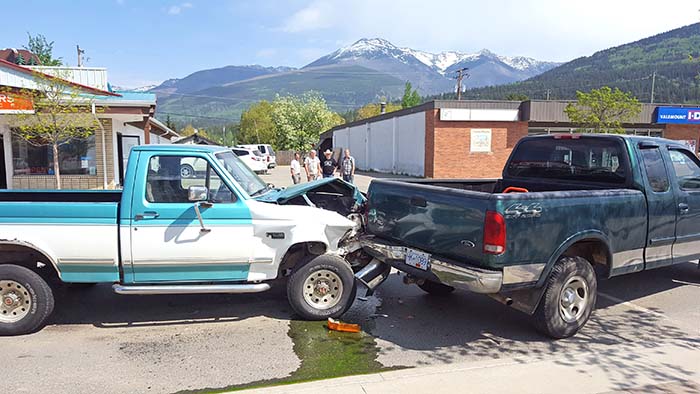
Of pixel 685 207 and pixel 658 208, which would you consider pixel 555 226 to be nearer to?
pixel 658 208

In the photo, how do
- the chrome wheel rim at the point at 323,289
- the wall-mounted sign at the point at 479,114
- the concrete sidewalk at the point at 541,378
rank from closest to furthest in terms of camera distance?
1. the concrete sidewalk at the point at 541,378
2. the chrome wheel rim at the point at 323,289
3. the wall-mounted sign at the point at 479,114

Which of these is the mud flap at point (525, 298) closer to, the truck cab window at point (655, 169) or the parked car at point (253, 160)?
the truck cab window at point (655, 169)

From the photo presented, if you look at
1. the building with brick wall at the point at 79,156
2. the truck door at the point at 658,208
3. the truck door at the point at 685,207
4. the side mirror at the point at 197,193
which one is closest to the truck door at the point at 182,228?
the side mirror at the point at 197,193

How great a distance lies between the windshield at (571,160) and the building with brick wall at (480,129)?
820 inches

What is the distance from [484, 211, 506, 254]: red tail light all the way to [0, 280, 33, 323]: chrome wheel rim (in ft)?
14.8

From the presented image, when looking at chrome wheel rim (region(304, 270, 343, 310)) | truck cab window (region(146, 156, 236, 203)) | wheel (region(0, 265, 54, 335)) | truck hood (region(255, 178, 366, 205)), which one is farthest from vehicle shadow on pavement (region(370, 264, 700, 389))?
wheel (region(0, 265, 54, 335))

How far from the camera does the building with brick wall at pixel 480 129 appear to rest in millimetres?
27641

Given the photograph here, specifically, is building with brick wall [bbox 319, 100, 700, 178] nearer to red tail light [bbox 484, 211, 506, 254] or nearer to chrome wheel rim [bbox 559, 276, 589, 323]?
chrome wheel rim [bbox 559, 276, 589, 323]

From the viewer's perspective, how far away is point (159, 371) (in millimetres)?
4230

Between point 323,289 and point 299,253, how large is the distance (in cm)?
50

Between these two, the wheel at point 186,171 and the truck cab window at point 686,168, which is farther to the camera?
the truck cab window at point 686,168

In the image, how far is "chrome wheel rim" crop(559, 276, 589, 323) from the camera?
4.93m

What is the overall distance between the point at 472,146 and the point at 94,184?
19489 mm

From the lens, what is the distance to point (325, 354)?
181 inches
